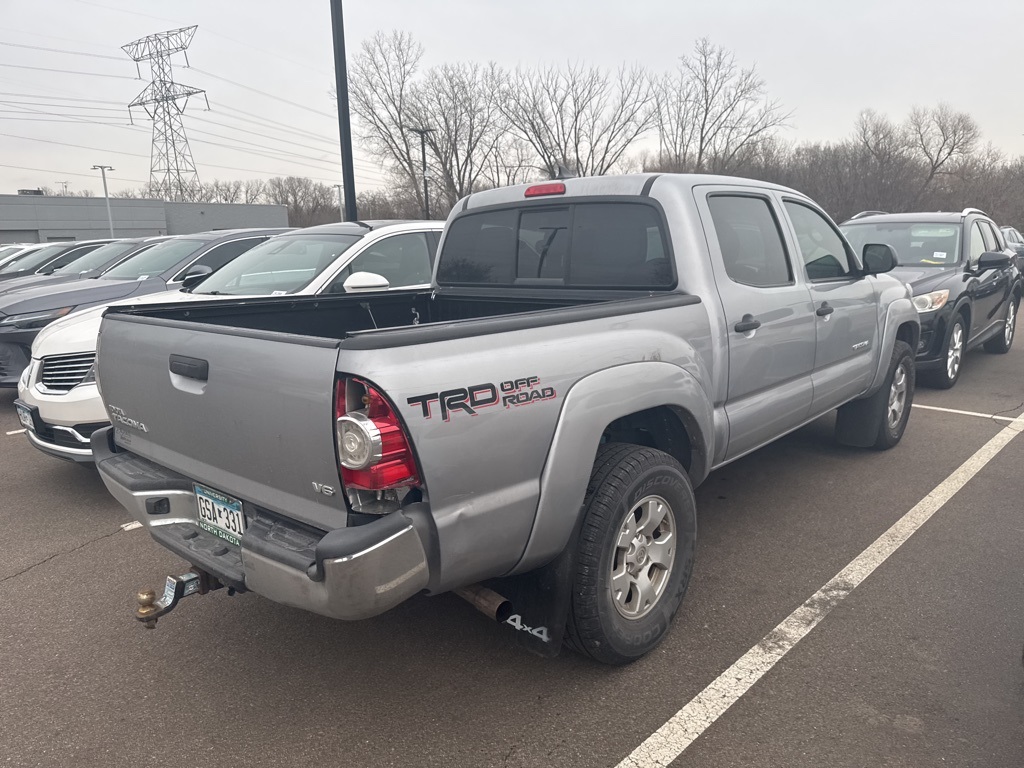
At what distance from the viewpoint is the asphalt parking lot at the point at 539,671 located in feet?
8.30

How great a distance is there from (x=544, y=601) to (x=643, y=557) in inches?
21.5

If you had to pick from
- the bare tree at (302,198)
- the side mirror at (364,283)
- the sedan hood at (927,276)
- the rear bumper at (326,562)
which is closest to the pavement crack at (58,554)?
the rear bumper at (326,562)

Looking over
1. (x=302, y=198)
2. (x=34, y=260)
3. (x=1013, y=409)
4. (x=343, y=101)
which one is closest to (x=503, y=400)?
(x=1013, y=409)

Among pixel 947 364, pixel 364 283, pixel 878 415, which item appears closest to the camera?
pixel 364 283

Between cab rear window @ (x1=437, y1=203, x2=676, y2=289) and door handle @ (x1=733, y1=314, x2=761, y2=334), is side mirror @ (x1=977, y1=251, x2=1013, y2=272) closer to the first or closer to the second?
door handle @ (x1=733, y1=314, x2=761, y2=334)

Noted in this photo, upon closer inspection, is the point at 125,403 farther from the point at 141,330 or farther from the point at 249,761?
the point at 249,761

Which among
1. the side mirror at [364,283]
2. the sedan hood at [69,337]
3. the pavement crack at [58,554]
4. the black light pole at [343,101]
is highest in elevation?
the black light pole at [343,101]

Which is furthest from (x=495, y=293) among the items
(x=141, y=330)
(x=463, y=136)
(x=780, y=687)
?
(x=463, y=136)

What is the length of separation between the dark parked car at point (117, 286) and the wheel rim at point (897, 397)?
600cm

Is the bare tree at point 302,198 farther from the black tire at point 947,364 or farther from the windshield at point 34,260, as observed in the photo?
the black tire at point 947,364

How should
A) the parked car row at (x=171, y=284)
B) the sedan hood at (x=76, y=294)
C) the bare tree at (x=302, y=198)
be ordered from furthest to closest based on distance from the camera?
the bare tree at (x=302, y=198)
the sedan hood at (x=76, y=294)
the parked car row at (x=171, y=284)

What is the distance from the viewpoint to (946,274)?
761 cm

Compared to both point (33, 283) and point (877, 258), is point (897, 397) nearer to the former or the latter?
point (877, 258)

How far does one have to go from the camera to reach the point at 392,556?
7.00 feet
